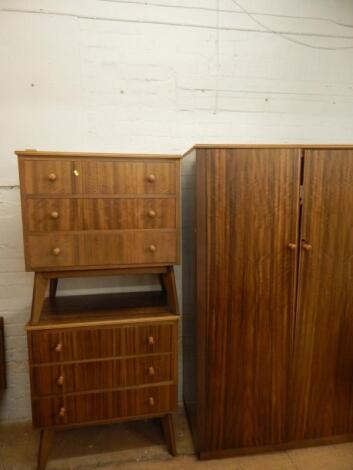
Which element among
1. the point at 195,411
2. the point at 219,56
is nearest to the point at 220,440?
the point at 195,411

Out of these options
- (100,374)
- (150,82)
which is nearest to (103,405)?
(100,374)

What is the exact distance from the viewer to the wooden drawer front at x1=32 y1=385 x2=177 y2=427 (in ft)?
4.83

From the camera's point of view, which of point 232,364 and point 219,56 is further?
point 219,56

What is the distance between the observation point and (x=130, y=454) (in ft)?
5.50

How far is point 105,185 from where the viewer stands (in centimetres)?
139

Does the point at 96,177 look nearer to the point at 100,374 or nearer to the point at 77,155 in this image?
the point at 77,155

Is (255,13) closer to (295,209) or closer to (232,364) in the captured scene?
(295,209)

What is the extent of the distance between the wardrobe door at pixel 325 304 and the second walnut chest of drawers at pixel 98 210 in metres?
0.67

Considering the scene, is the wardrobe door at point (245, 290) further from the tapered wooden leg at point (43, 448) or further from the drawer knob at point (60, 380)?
the tapered wooden leg at point (43, 448)

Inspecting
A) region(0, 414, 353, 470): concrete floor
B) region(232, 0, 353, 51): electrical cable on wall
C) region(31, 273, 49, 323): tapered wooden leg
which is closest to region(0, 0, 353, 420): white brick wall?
region(232, 0, 353, 51): electrical cable on wall

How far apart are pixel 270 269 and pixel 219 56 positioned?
131 cm

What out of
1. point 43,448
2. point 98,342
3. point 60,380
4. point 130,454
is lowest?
point 130,454

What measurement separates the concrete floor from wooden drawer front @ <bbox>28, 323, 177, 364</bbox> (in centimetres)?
62

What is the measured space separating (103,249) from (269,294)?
839mm
